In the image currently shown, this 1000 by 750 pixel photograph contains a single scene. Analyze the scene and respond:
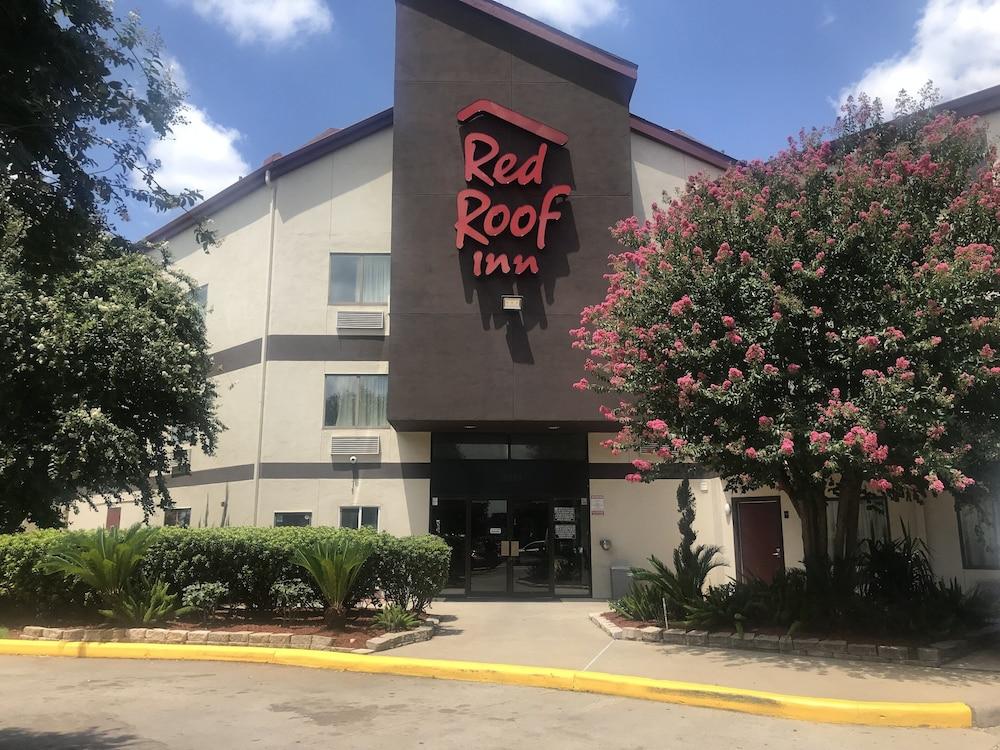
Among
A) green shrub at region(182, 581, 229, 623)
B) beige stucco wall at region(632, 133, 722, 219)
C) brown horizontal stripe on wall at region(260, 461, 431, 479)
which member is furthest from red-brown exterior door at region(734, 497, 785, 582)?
green shrub at region(182, 581, 229, 623)

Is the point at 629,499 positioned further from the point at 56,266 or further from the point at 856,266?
the point at 56,266

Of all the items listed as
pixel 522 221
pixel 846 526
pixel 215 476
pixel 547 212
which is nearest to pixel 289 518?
pixel 215 476

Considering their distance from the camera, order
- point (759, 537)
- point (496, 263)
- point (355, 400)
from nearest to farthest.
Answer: point (759, 537) < point (496, 263) < point (355, 400)

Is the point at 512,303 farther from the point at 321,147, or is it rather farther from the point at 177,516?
the point at 177,516

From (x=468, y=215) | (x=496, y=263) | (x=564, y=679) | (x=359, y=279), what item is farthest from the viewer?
(x=359, y=279)

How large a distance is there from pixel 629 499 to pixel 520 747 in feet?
41.0

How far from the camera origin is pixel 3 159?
5.16 m

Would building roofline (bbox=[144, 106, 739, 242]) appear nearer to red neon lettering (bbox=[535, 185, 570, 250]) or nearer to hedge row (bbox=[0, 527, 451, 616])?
red neon lettering (bbox=[535, 185, 570, 250])

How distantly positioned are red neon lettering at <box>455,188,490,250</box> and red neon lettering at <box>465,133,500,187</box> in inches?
13.3

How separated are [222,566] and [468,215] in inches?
374

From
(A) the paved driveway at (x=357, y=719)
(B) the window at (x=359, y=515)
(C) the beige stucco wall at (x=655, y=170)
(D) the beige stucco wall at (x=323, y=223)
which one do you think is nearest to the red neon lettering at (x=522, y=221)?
(C) the beige stucco wall at (x=655, y=170)

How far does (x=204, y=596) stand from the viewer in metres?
10.8

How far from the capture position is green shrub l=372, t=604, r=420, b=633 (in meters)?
10.9

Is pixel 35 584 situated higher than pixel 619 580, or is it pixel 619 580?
pixel 35 584
